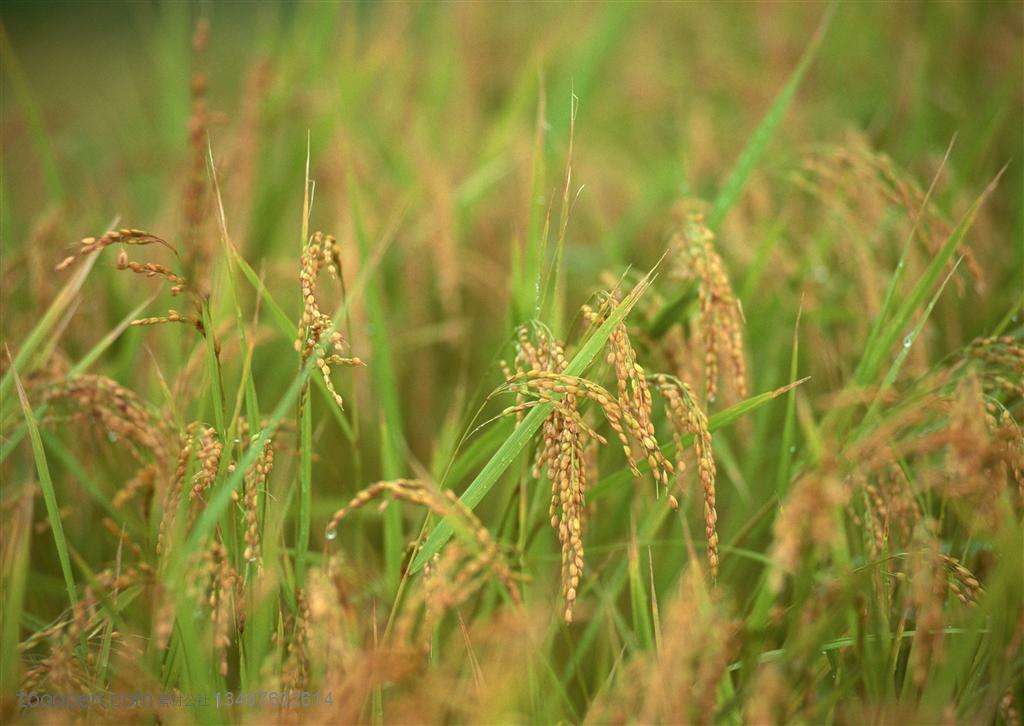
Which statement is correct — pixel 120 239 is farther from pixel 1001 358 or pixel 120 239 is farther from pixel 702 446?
pixel 1001 358

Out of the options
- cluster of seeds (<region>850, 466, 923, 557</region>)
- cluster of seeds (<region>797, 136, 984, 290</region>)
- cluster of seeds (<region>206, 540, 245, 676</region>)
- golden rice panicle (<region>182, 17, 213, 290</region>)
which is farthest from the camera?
cluster of seeds (<region>797, 136, 984, 290</region>)

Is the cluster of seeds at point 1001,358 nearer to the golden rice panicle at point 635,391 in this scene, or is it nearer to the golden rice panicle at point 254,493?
the golden rice panicle at point 635,391

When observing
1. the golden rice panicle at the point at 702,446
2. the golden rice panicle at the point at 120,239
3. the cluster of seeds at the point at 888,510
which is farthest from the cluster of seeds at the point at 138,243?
the cluster of seeds at the point at 888,510

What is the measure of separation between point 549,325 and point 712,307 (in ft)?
0.91

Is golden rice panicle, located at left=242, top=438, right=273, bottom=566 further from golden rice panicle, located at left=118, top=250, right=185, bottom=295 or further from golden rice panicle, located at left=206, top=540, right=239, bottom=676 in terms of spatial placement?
golden rice panicle, located at left=118, top=250, right=185, bottom=295

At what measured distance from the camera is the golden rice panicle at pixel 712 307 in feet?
4.16

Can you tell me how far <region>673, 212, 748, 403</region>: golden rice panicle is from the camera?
1.27 m

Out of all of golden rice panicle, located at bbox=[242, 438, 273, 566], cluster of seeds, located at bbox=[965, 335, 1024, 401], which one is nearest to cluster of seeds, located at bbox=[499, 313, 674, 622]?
golden rice panicle, located at bbox=[242, 438, 273, 566]

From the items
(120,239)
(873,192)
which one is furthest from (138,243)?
(873,192)

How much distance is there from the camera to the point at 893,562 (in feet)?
4.47

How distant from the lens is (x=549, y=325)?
133 centimetres

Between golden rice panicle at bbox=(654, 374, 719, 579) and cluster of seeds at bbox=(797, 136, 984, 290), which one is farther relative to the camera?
cluster of seeds at bbox=(797, 136, 984, 290)

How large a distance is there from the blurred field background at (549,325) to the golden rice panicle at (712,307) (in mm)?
101

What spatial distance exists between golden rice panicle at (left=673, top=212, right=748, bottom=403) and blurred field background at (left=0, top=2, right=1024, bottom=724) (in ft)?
0.33
